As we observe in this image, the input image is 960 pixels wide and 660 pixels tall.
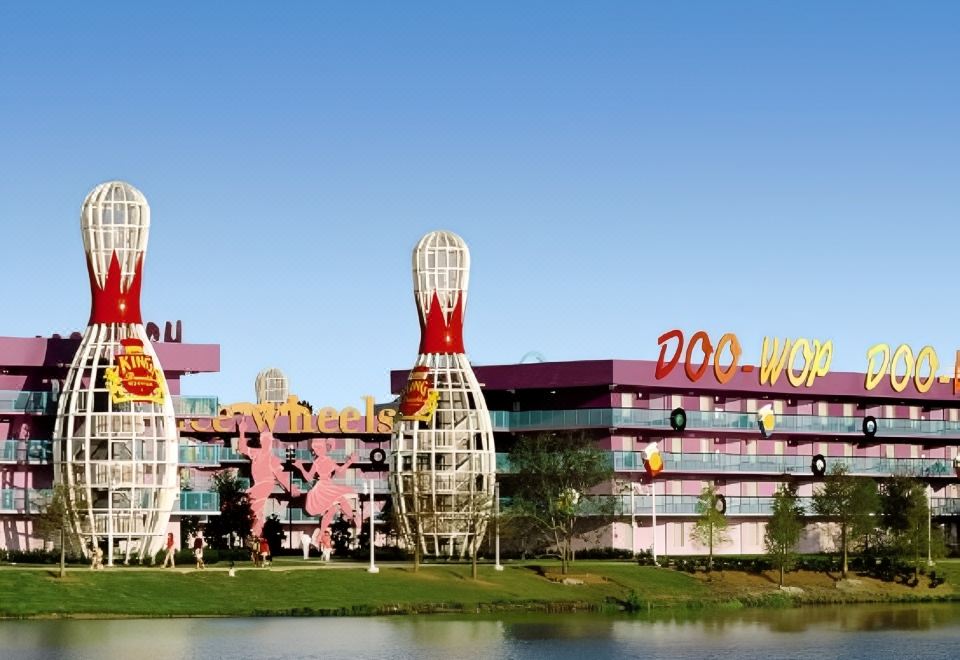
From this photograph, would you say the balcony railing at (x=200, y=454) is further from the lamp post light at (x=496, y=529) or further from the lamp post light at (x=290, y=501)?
the lamp post light at (x=496, y=529)

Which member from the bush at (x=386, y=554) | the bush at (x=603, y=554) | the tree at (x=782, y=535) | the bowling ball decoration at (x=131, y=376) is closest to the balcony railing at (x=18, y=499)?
the bowling ball decoration at (x=131, y=376)

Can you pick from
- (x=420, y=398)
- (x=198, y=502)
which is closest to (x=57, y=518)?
(x=198, y=502)

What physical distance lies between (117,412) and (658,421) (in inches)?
1719

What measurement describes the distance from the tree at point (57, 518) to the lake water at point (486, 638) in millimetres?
10973

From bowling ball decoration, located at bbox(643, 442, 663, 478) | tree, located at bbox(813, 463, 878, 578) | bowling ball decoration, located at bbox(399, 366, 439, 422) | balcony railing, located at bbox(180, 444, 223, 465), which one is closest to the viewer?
bowling ball decoration, located at bbox(399, 366, 439, 422)

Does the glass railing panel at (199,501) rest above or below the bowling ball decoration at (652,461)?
below

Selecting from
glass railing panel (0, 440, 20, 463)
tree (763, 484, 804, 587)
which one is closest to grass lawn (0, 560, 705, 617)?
tree (763, 484, 804, 587)

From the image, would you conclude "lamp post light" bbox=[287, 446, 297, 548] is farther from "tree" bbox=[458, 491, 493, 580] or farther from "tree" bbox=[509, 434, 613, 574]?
"tree" bbox=[458, 491, 493, 580]

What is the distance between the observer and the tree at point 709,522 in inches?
5144

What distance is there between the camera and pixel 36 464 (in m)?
125

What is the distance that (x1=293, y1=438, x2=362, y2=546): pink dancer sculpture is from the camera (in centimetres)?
13775

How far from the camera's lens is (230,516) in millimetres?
137000

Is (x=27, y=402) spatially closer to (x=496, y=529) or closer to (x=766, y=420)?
(x=496, y=529)

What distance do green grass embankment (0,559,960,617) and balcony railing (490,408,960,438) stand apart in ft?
65.9
